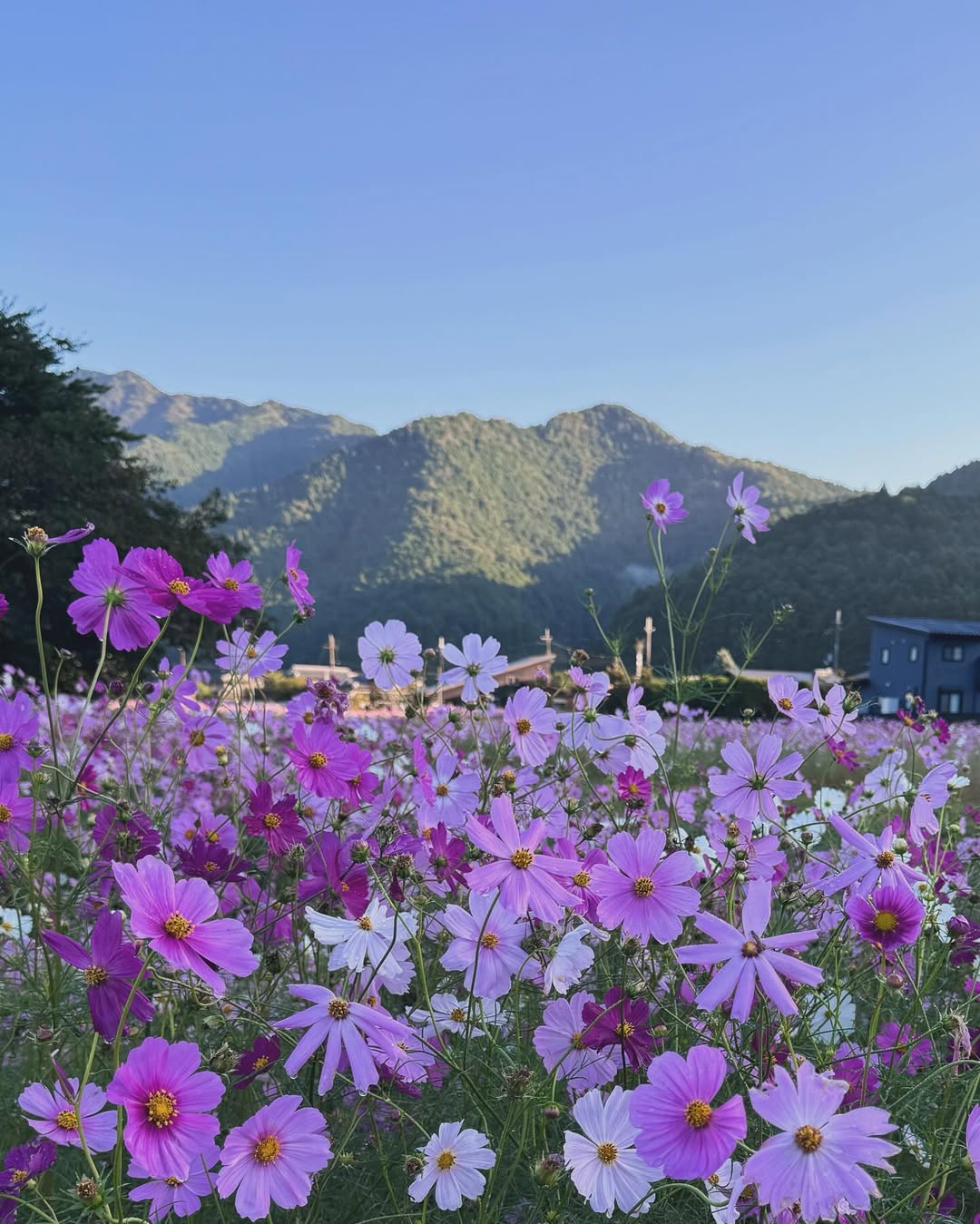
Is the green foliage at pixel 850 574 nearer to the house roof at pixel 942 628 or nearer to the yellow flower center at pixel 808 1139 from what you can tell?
the house roof at pixel 942 628

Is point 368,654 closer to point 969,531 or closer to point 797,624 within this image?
point 797,624

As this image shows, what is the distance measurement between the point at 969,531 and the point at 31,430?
51798mm

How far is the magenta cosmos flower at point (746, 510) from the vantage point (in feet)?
6.21

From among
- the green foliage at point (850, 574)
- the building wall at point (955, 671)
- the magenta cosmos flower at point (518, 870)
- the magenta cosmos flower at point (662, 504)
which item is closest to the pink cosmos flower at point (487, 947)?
the magenta cosmos flower at point (518, 870)

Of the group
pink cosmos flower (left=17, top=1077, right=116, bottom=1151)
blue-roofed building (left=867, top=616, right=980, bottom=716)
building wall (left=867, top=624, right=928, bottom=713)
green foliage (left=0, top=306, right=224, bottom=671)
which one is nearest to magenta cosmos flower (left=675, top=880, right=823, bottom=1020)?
pink cosmos flower (left=17, top=1077, right=116, bottom=1151)

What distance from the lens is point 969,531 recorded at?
51719 mm

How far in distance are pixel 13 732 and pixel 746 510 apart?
152cm

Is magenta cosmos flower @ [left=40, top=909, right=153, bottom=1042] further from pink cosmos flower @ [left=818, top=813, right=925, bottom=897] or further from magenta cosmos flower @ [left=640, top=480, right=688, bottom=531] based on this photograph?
magenta cosmos flower @ [left=640, top=480, right=688, bottom=531]

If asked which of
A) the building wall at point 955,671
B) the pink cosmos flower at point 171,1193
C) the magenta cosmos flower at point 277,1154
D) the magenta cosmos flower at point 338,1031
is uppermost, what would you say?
the magenta cosmos flower at point 338,1031

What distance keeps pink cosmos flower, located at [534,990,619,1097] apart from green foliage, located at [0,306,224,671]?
42.9ft

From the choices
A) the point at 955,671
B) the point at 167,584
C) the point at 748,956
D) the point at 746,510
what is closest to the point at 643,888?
the point at 748,956

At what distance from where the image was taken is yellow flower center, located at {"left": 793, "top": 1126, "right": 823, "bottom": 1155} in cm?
64

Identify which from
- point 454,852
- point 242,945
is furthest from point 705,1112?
point 454,852

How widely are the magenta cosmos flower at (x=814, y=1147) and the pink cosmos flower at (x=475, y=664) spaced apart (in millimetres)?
931
